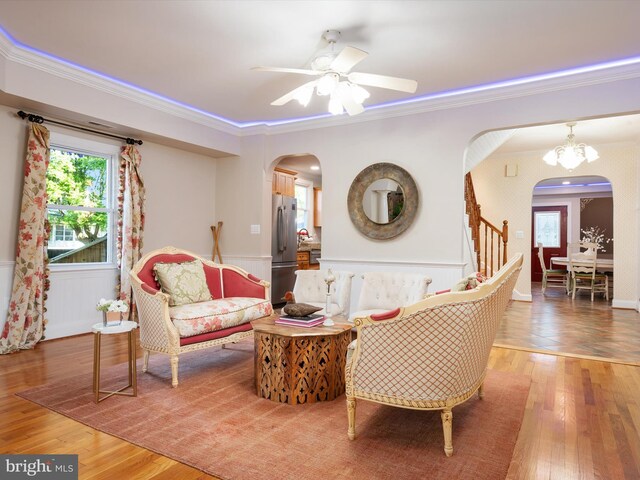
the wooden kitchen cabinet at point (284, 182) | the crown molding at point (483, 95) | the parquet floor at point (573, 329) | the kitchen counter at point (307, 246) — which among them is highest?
the crown molding at point (483, 95)

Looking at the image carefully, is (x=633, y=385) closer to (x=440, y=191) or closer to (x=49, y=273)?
(x=440, y=191)

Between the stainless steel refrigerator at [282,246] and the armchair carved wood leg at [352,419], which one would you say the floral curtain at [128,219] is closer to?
the stainless steel refrigerator at [282,246]

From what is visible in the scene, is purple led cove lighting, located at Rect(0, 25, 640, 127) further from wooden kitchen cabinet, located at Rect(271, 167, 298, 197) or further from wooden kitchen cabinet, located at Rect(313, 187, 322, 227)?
wooden kitchen cabinet, located at Rect(313, 187, 322, 227)

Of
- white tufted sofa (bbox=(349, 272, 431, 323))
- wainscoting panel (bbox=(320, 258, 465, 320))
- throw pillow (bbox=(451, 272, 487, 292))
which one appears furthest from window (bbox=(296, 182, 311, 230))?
throw pillow (bbox=(451, 272, 487, 292))

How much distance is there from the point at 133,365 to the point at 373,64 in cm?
326

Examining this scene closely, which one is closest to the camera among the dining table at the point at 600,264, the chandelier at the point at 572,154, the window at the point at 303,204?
the chandelier at the point at 572,154

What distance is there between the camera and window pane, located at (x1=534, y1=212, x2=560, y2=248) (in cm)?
1140

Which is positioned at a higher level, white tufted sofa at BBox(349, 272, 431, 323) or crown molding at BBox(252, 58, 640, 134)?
crown molding at BBox(252, 58, 640, 134)

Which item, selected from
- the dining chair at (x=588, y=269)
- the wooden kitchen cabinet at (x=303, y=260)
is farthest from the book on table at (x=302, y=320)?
the dining chair at (x=588, y=269)

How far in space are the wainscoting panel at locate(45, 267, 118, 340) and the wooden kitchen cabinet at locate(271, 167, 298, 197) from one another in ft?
9.67

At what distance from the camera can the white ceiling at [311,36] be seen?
2.90 m

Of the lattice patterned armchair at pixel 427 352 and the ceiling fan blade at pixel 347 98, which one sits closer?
the lattice patterned armchair at pixel 427 352

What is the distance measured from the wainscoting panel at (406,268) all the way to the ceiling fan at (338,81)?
2.10m

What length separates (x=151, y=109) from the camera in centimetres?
484
